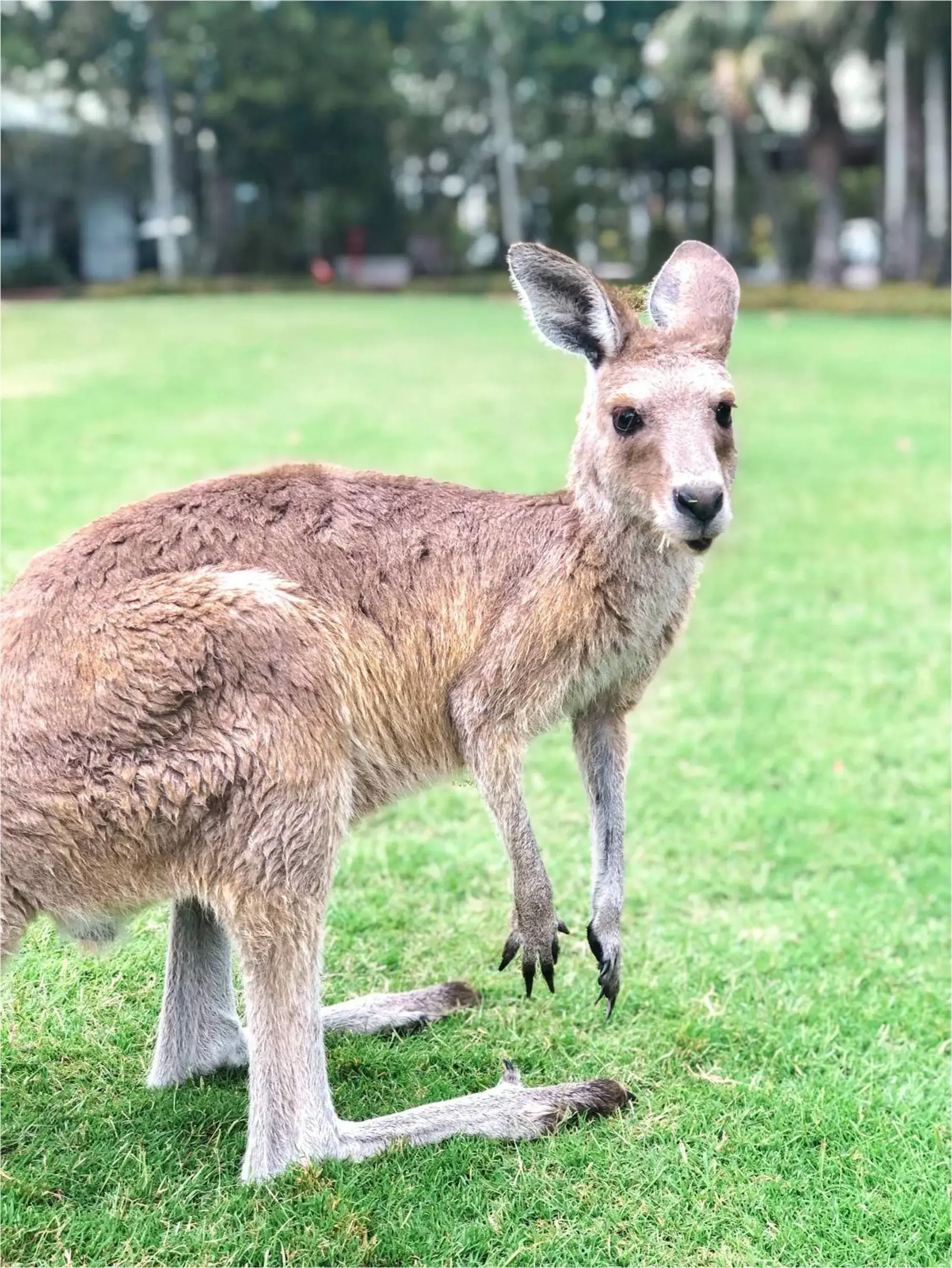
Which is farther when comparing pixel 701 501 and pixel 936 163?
pixel 936 163

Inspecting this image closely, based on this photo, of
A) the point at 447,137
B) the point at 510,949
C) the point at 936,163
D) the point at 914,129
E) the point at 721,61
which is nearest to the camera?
the point at 510,949

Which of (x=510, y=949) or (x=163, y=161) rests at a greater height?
(x=163, y=161)

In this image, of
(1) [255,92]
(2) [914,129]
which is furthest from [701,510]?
(1) [255,92]

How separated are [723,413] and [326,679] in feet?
2.79

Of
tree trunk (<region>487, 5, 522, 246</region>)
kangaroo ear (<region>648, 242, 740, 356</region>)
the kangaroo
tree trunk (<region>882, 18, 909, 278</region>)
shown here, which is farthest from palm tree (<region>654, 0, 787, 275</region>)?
the kangaroo

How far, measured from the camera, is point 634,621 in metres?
2.41

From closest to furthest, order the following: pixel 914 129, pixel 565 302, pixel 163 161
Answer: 1. pixel 565 302
2. pixel 914 129
3. pixel 163 161

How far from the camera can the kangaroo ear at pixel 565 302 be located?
7.59 feet

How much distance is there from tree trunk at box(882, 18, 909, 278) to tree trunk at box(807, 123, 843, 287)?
1.11 metres

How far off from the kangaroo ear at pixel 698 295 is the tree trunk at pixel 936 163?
2520 centimetres

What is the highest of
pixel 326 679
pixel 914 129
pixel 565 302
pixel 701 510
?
pixel 914 129

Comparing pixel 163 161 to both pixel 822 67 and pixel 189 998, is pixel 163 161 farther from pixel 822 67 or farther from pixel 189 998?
pixel 189 998

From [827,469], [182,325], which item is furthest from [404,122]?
[827,469]

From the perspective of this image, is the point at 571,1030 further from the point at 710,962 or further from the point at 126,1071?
the point at 126,1071
